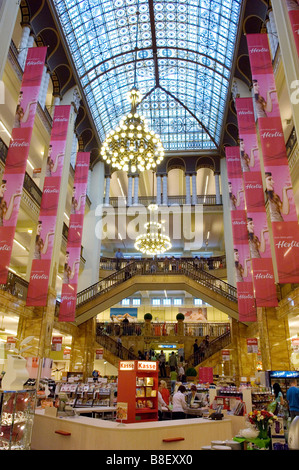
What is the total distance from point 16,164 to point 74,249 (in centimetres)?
680

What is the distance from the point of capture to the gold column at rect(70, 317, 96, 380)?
795 inches

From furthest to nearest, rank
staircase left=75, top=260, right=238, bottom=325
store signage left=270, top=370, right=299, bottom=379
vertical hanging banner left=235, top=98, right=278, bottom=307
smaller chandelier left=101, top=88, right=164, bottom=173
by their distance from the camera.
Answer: staircase left=75, top=260, right=238, bottom=325 < vertical hanging banner left=235, top=98, right=278, bottom=307 < smaller chandelier left=101, top=88, right=164, bottom=173 < store signage left=270, top=370, right=299, bottom=379

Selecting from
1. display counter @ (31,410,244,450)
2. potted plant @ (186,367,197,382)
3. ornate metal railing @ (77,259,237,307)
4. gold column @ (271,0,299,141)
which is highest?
gold column @ (271,0,299,141)

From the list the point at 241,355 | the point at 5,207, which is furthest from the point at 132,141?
the point at 241,355

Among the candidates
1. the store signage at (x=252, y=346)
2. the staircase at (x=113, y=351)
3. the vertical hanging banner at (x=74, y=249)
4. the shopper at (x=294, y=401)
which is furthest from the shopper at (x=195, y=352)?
the shopper at (x=294, y=401)

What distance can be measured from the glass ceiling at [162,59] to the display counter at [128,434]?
17962 mm

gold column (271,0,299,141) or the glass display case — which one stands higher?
gold column (271,0,299,141)

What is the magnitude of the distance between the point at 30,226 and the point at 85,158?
5.37 m

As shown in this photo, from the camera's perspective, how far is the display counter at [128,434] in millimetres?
5383

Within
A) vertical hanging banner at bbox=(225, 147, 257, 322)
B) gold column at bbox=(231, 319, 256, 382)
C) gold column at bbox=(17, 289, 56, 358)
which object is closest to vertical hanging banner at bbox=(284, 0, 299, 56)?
vertical hanging banner at bbox=(225, 147, 257, 322)

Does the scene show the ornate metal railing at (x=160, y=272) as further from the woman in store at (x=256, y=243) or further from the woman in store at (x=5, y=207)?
the woman in store at (x=5, y=207)

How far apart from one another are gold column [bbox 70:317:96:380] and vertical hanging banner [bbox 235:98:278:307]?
442 inches

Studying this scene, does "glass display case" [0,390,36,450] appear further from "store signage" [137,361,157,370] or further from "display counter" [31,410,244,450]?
"store signage" [137,361,157,370]

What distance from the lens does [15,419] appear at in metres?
5.28
